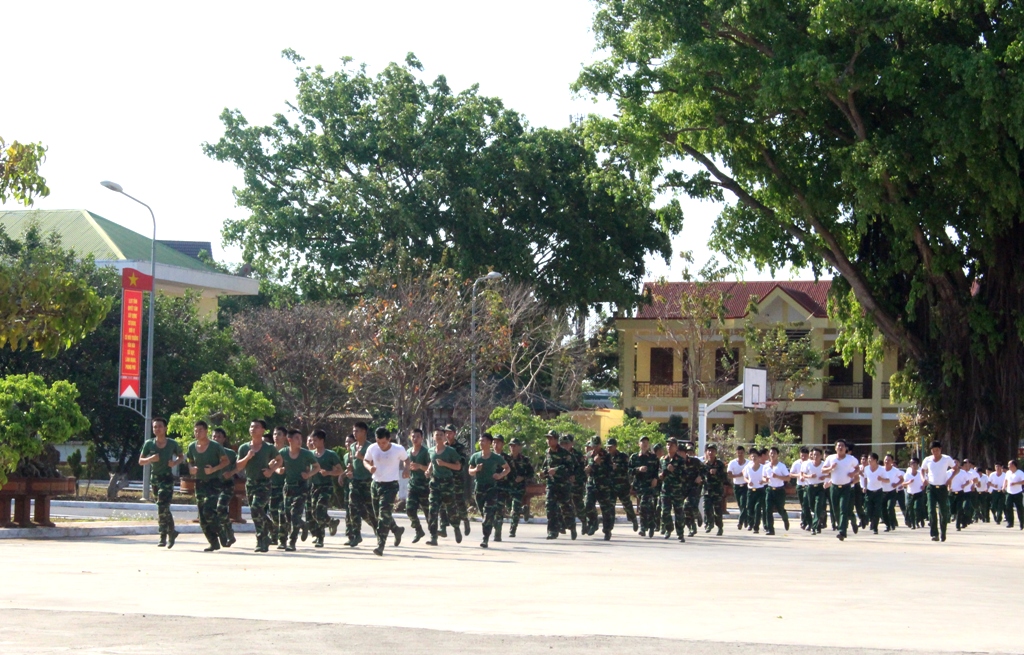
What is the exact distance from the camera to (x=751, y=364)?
55438mm

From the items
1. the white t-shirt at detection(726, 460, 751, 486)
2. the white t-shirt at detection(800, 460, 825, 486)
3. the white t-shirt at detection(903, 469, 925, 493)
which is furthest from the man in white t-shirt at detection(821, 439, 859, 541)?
the white t-shirt at detection(903, 469, 925, 493)

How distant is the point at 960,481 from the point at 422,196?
26152 mm

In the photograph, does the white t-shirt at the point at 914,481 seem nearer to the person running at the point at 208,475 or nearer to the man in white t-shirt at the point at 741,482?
the man in white t-shirt at the point at 741,482

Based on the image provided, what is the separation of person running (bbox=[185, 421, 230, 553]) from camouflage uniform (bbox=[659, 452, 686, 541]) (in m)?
9.13

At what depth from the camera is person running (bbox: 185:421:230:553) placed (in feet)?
65.1

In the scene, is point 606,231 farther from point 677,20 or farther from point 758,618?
point 758,618

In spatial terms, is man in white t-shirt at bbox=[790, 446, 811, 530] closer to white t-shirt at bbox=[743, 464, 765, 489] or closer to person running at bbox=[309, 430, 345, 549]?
white t-shirt at bbox=[743, 464, 765, 489]

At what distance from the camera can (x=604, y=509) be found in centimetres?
2566

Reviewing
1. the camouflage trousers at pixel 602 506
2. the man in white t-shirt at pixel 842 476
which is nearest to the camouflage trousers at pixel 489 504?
the camouflage trousers at pixel 602 506

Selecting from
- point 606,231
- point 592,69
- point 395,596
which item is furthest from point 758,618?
point 606,231

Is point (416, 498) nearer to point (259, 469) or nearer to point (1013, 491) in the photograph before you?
point (259, 469)

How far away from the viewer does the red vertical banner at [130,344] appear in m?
36.7

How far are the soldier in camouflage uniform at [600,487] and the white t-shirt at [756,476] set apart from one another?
4405 millimetres

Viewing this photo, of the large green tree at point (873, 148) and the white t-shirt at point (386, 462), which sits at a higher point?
the large green tree at point (873, 148)
